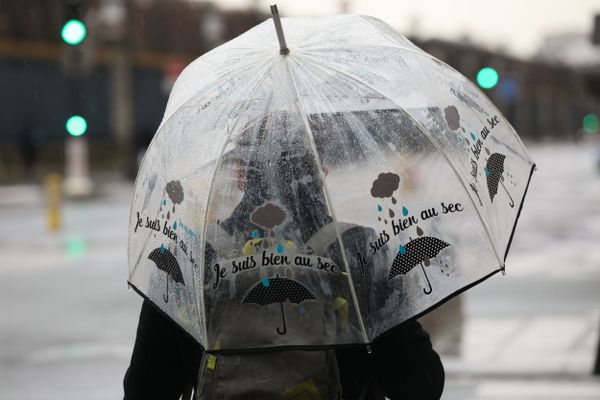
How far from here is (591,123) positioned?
409 ft

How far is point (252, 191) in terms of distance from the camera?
251cm

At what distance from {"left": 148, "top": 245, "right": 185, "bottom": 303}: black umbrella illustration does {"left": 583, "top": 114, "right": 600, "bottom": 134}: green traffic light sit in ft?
404

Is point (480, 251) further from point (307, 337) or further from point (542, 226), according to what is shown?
point (542, 226)

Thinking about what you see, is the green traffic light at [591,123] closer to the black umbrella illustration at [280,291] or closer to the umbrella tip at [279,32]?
the umbrella tip at [279,32]

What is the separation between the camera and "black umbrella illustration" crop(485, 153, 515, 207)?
283cm

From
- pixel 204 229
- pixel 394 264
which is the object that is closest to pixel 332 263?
pixel 394 264

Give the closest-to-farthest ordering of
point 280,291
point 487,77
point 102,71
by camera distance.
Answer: point 280,291 → point 487,77 → point 102,71

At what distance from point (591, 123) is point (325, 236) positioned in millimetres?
126806

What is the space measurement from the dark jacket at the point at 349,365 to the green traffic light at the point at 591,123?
12324 cm

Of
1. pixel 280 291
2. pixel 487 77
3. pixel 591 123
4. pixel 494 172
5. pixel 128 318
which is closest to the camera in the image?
pixel 280 291

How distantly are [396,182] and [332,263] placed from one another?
0.85ft

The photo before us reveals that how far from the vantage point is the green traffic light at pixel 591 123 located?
12328cm

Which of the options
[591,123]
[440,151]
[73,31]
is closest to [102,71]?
[73,31]

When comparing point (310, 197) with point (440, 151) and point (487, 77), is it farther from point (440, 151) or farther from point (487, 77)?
point (487, 77)
